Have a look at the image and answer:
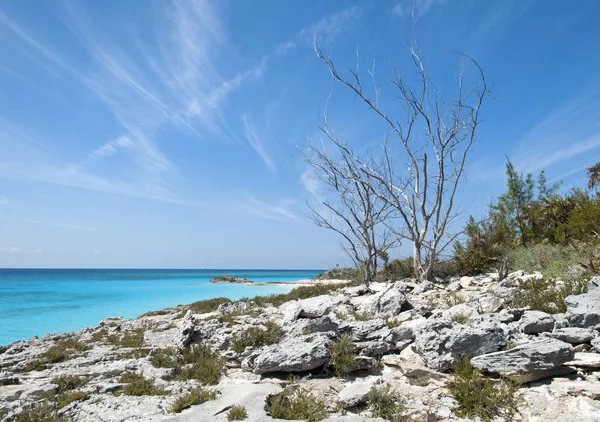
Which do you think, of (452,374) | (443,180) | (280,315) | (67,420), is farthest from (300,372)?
(443,180)

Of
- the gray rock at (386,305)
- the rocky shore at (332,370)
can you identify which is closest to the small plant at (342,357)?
the rocky shore at (332,370)

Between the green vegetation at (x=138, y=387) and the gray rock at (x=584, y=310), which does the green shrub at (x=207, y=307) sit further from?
the gray rock at (x=584, y=310)

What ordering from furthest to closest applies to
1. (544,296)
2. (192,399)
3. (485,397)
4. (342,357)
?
1. (544,296)
2. (342,357)
3. (192,399)
4. (485,397)

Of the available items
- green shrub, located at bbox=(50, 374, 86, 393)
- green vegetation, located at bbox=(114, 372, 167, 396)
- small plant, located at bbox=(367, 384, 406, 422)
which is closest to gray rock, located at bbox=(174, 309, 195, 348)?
green vegetation, located at bbox=(114, 372, 167, 396)

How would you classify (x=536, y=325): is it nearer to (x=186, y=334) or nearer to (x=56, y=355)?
(x=186, y=334)

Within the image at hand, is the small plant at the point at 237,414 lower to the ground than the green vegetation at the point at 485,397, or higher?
lower

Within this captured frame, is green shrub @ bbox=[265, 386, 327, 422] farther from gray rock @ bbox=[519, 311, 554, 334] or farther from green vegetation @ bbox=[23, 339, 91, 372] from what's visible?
green vegetation @ bbox=[23, 339, 91, 372]

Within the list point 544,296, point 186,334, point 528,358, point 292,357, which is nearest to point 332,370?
point 292,357

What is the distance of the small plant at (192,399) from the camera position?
15.7ft

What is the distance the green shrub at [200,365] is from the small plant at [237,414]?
1.52 m

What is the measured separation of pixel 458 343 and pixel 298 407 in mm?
2500

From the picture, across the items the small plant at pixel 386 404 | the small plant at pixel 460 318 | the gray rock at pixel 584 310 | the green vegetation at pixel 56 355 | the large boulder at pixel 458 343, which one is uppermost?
the gray rock at pixel 584 310

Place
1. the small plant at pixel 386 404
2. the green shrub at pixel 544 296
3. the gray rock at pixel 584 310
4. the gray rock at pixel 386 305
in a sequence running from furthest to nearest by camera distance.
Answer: the gray rock at pixel 386 305, the green shrub at pixel 544 296, the gray rock at pixel 584 310, the small plant at pixel 386 404

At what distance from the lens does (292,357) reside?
224 inches
